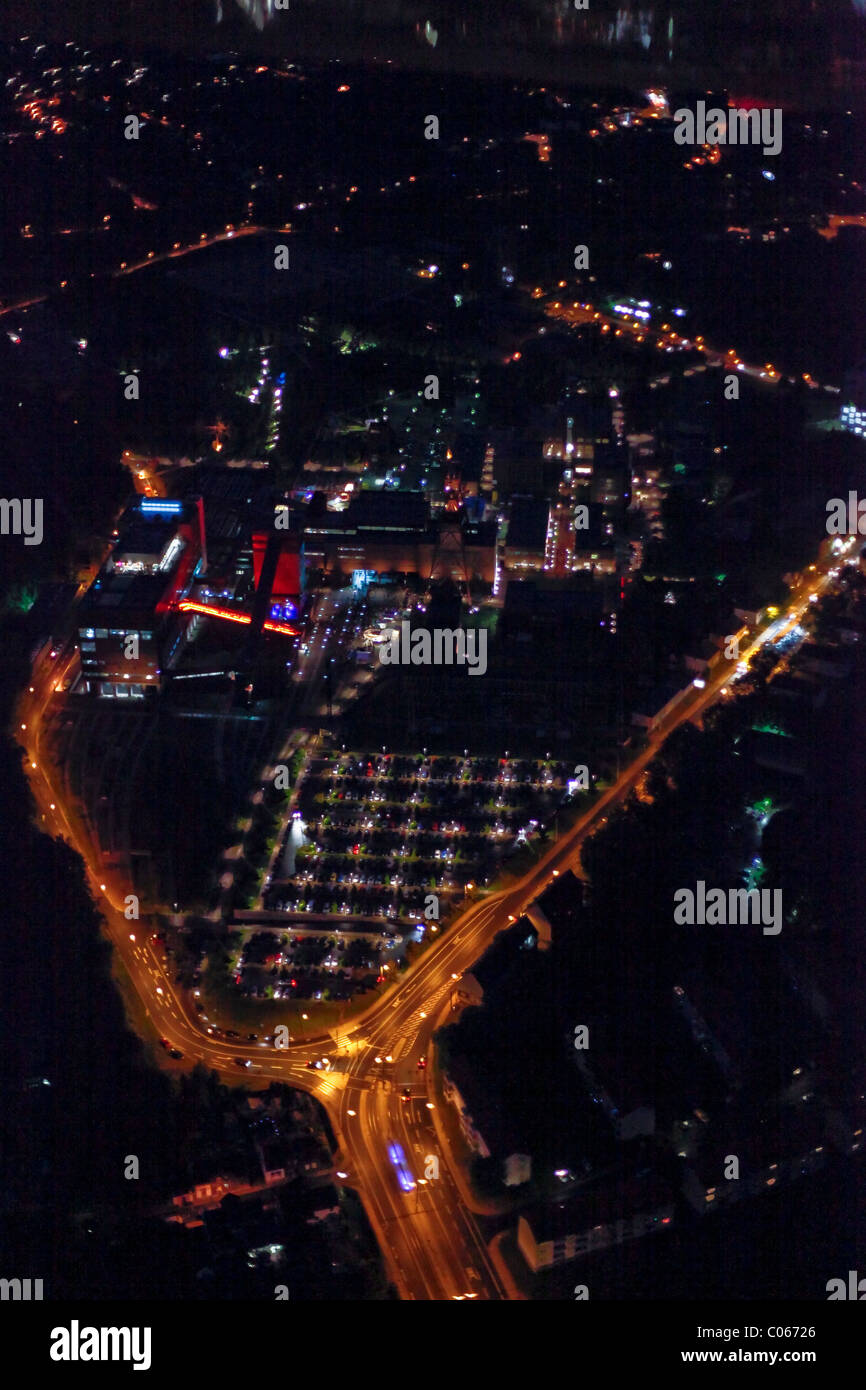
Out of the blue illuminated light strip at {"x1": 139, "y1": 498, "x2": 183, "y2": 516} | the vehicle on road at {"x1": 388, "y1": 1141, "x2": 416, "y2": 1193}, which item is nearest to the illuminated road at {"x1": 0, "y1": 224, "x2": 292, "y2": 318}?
the blue illuminated light strip at {"x1": 139, "y1": 498, "x2": 183, "y2": 516}

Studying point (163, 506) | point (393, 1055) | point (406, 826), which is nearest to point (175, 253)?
point (163, 506)

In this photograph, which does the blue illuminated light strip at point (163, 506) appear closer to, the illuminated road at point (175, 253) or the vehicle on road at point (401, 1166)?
the illuminated road at point (175, 253)

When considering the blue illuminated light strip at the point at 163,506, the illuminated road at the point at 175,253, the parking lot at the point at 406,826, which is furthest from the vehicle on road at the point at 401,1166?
the illuminated road at the point at 175,253

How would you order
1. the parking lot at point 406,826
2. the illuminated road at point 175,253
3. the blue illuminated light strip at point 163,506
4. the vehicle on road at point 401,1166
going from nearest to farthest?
the vehicle on road at point 401,1166 < the parking lot at point 406,826 < the blue illuminated light strip at point 163,506 < the illuminated road at point 175,253

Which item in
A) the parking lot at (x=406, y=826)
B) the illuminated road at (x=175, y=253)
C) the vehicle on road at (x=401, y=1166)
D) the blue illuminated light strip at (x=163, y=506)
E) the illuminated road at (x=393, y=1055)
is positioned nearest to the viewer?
the illuminated road at (x=393, y=1055)
